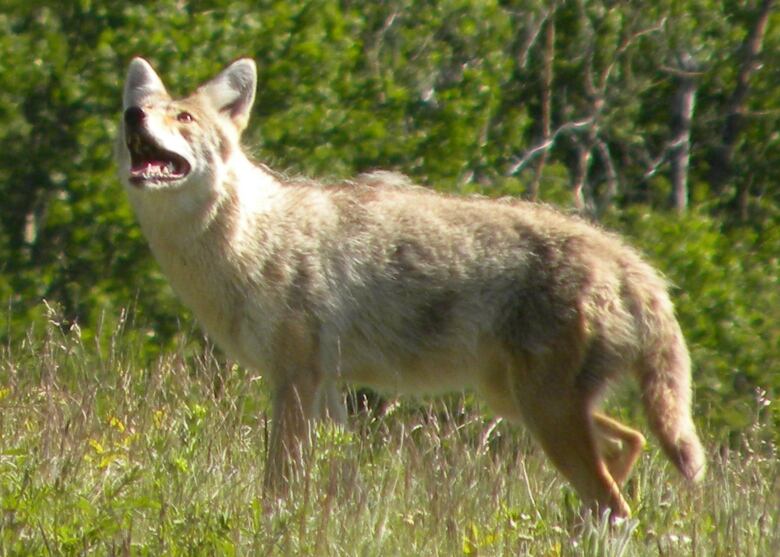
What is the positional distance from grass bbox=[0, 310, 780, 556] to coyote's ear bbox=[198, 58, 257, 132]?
123 cm

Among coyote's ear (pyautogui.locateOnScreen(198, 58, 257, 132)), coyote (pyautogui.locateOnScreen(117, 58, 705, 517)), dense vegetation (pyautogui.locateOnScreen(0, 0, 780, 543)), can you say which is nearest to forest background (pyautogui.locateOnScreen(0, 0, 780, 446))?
dense vegetation (pyautogui.locateOnScreen(0, 0, 780, 543))

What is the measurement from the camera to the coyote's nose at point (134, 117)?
7137 mm

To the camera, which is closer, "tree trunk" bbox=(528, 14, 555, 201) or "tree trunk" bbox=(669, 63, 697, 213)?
"tree trunk" bbox=(528, 14, 555, 201)

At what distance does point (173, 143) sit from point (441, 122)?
7225 millimetres

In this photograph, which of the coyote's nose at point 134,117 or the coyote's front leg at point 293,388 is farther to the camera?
the coyote's nose at point 134,117

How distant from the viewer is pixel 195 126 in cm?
731

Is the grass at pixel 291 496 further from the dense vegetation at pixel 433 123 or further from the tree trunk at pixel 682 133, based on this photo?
the tree trunk at pixel 682 133

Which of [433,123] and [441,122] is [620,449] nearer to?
[441,122]

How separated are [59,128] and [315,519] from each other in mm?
7999

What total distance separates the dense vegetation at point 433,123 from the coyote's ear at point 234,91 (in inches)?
53.9

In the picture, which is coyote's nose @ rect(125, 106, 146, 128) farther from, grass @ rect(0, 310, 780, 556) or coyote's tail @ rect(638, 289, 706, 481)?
coyote's tail @ rect(638, 289, 706, 481)

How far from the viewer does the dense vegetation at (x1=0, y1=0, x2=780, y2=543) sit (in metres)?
12.6

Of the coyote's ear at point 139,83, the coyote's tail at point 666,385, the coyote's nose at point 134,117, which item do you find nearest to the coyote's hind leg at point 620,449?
the coyote's tail at point 666,385

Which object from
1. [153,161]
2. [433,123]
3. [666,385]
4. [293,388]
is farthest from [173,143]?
[433,123]
